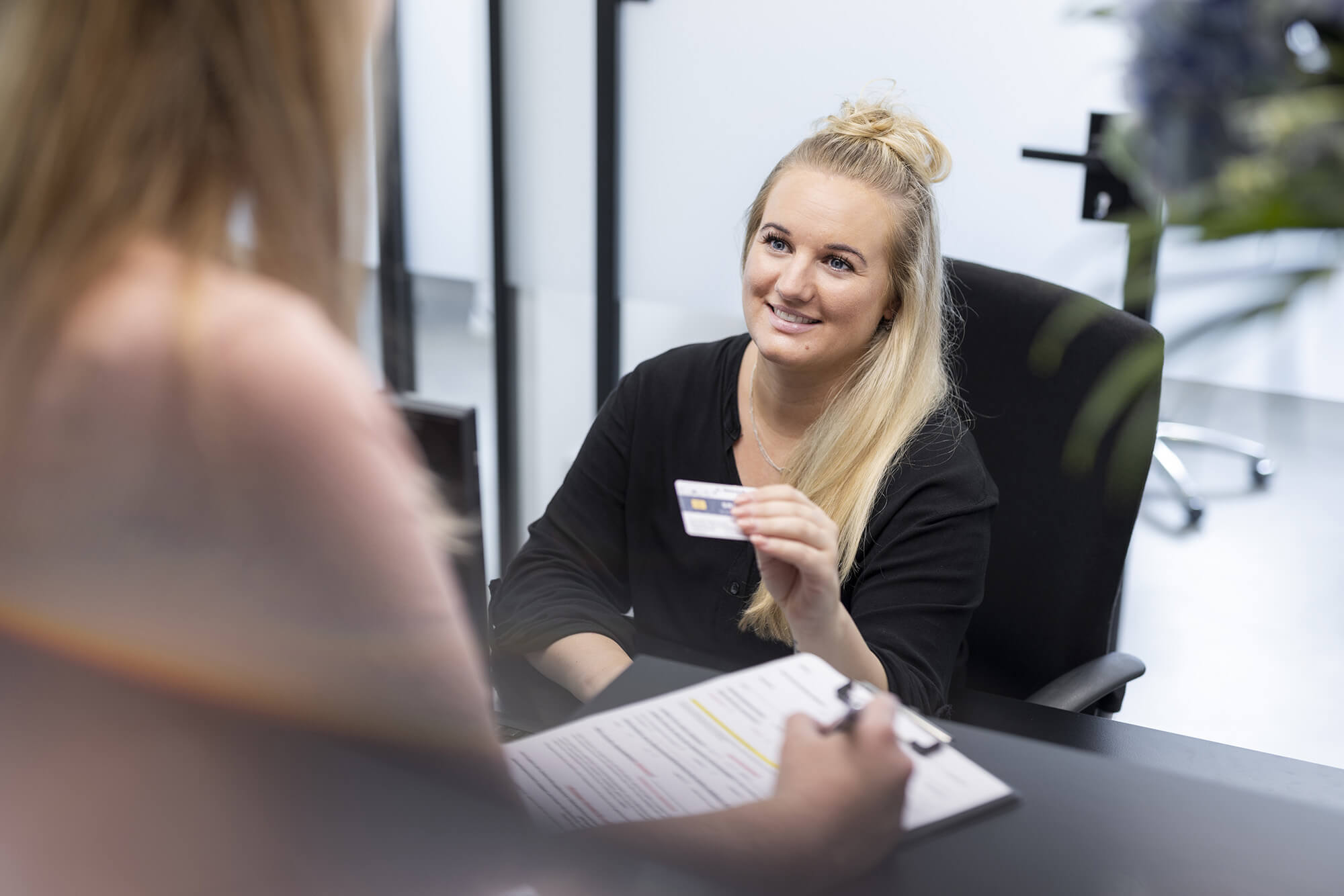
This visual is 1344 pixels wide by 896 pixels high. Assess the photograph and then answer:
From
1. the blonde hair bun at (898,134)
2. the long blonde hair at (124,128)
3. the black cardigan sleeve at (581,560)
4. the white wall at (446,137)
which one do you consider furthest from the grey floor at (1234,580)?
the long blonde hair at (124,128)

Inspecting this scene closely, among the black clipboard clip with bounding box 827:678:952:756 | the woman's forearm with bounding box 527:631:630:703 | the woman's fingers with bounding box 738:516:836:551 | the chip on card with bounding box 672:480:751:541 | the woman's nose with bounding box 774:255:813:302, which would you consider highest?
the woman's nose with bounding box 774:255:813:302

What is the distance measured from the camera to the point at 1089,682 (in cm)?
152

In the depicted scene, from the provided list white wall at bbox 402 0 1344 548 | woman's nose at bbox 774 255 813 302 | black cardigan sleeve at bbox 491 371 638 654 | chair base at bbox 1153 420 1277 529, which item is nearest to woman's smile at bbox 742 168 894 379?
woman's nose at bbox 774 255 813 302

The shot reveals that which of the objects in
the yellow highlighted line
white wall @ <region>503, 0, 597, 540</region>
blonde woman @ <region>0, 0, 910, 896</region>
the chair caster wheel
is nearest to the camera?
blonde woman @ <region>0, 0, 910, 896</region>

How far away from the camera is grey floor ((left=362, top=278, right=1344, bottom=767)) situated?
9.12 ft

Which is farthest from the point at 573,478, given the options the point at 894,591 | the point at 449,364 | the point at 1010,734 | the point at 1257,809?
the point at 449,364

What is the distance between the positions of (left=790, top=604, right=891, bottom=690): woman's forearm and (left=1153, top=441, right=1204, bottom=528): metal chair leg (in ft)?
7.70

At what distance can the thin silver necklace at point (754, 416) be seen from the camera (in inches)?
68.0

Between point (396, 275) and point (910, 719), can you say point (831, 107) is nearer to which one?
point (396, 275)

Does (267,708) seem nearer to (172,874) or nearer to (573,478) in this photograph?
(172,874)

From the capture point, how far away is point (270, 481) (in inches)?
20.7

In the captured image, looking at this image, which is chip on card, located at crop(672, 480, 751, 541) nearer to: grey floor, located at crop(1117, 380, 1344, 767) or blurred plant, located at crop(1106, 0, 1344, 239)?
blurred plant, located at crop(1106, 0, 1344, 239)

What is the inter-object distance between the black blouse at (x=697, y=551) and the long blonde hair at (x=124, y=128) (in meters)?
0.83

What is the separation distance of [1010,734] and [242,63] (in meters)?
0.78
